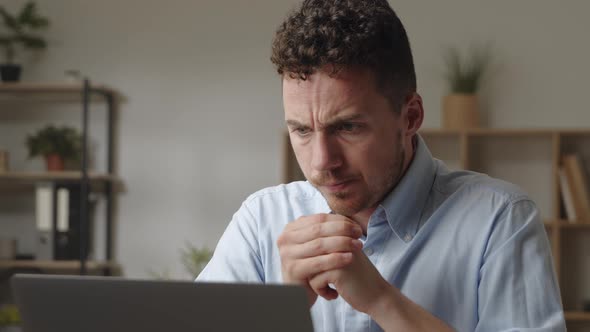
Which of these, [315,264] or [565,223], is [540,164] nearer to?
[565,223]

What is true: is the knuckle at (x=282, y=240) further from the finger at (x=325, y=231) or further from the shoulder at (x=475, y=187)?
the shoulder at (x=475, y=187)

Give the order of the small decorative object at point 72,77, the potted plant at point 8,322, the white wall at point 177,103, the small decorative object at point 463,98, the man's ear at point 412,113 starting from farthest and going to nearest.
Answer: the white wall at point 177,103, the small decorative object at point 72,77, the small decorative object at point 463,98, the potted plant at point 8,322, the man's ear at point 412,113

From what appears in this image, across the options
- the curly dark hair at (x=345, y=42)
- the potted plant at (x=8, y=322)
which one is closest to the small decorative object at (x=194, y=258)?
the potted plant at (x=8, y=322)

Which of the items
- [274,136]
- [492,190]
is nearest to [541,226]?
[492,190]

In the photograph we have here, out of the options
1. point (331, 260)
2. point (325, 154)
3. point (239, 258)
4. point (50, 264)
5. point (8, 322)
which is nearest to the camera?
point (331, 260)

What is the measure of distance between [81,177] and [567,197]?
2.44 metres

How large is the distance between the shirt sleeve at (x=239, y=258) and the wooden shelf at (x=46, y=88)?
338 centimetres

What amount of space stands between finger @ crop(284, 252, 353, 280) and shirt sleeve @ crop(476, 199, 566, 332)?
9.6 inches

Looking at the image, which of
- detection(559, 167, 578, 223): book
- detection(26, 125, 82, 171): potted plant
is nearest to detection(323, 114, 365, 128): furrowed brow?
detection(559, 167, 578, 223): book

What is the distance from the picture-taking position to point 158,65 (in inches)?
195

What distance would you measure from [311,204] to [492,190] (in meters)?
0.31

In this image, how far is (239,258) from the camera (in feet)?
4.85

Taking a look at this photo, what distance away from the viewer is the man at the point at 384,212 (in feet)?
3.79

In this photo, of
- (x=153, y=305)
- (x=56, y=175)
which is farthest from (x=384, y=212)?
(x=56, y=175)
